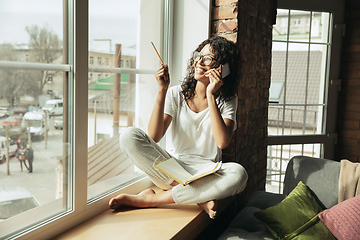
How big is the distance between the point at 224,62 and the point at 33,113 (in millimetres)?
1090

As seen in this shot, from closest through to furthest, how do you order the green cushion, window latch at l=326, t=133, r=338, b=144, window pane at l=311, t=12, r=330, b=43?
the green cushion → window pane at l=311, t=12, r=330, b=43 → window latch at l=326, t=133, r=338, b=144

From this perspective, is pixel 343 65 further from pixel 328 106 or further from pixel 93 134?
pixel 93 134

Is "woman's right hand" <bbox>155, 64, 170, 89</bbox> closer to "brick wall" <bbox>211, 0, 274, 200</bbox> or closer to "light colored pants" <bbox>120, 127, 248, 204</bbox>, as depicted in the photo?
"light colored pants" <bbox>120, 127, 248, 204</bbox>

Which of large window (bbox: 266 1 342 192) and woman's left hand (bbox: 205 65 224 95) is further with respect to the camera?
large window (bbox: 266 1 342 192)

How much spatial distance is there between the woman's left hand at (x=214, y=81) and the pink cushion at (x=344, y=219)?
864 mm

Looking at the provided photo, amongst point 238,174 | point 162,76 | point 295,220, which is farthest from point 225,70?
point 295,220

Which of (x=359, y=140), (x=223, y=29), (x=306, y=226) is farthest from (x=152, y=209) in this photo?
(x=359, y=140)

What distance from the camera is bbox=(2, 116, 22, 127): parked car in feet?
3.73

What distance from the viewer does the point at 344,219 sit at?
1568 millimetres

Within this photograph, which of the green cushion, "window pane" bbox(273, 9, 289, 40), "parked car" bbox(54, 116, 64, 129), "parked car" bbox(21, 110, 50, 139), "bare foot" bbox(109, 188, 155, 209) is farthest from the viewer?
"window pane" bbox(273, 9, 289, 40)

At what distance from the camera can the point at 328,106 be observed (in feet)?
11.7

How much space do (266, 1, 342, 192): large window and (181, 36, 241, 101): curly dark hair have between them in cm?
144

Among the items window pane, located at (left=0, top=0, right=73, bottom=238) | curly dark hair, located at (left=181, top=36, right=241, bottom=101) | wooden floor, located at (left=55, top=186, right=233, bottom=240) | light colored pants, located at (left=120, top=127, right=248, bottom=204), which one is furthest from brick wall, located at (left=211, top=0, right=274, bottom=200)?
window pane, located at (left=0, top=0, right=73, bottom=238)

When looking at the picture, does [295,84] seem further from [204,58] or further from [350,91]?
[204,58]
